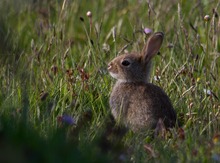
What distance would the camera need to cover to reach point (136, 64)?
7191 millimetres

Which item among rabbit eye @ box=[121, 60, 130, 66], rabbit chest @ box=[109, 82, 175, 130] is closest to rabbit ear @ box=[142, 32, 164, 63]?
rabbit eye @ box=[121, 60, 130, 66]

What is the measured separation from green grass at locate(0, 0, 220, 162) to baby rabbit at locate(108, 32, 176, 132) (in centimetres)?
13

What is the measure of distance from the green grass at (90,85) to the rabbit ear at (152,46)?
0.64 ft

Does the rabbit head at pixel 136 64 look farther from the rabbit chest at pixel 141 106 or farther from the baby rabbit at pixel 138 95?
the rabbit chest at pixel 141 106

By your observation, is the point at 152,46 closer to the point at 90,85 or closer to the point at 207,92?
the point at 90,85

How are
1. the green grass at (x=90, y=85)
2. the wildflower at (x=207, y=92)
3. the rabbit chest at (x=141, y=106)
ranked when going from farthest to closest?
1. the wildflower at (x=207, y=92)
2. the rabbit chest at (x=141, y=106)
3. the green grass at (x=90, y=85)

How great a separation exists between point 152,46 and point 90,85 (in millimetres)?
728

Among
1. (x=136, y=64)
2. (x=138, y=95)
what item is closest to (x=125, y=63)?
(x=136, y=64)

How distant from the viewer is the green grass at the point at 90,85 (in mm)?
4449

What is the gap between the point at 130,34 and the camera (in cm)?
898

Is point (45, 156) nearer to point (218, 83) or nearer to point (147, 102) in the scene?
point (147, 102)

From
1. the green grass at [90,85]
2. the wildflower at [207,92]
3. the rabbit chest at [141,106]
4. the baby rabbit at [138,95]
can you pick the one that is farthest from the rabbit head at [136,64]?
the wildflower at [207,92]

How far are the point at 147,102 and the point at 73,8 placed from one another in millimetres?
3357

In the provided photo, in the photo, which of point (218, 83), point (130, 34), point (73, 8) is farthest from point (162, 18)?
point (218, 83)
